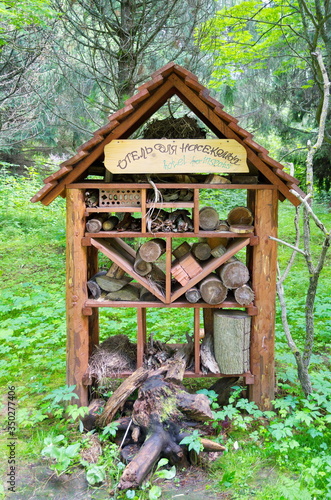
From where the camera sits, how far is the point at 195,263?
4051 millimetres

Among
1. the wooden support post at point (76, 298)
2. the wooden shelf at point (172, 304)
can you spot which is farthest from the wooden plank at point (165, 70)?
the wooden shelf at point (172, 304)

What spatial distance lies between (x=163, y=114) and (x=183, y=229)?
637 cm

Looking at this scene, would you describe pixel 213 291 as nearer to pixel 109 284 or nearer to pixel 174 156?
pixel 109 284

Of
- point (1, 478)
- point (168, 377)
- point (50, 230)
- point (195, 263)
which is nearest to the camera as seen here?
point (1, 478)

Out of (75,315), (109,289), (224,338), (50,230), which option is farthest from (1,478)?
(50,230)

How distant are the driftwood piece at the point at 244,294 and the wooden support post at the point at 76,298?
148 cm

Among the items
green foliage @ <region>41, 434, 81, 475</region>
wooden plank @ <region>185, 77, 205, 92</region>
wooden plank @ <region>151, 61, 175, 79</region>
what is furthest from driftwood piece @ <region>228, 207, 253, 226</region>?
green foliage @ <region>41, 434, 81, 475</region>

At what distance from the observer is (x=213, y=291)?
13.1 ft

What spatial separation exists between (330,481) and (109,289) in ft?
8.12

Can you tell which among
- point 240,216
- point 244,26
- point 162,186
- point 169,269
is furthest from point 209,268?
point 244,26

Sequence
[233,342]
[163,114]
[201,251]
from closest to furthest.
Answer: [233,342] < [201,251] < [163,114]

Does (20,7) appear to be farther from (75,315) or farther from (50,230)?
(50,230)

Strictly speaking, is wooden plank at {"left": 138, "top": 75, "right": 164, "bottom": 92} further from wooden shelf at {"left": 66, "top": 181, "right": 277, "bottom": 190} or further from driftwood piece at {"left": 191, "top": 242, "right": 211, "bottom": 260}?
driftwood piece at {"left": 191, "top": 242, "right": 211, "bottom": 260}

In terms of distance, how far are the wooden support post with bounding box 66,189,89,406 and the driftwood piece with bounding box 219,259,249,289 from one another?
1.37m
